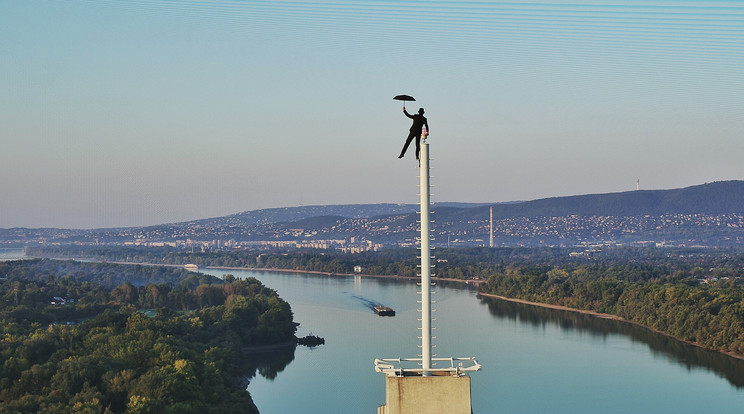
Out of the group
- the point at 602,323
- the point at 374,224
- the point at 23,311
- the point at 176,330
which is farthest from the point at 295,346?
the point at 374,224

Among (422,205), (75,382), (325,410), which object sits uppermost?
(422,205)

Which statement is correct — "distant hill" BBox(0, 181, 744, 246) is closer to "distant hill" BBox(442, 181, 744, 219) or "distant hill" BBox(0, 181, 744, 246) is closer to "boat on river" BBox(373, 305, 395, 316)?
"distant hill" BBox(442, 181, 744, 219)

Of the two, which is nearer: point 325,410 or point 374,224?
point 325,410

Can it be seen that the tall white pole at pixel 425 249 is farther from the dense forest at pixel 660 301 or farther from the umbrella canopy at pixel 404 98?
the dense forest at pixel 660 301

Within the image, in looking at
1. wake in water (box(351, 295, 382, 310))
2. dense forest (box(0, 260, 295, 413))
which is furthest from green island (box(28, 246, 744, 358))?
dense forest (box(0, 260, 295, 413))

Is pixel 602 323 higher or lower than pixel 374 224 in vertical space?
lower

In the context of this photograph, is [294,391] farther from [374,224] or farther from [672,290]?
[374,224]
